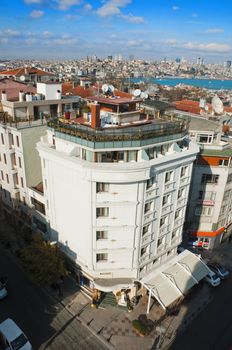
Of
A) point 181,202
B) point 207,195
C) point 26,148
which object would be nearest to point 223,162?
point 207,195

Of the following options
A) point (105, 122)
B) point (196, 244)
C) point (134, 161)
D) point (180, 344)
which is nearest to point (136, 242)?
point (134, 161)

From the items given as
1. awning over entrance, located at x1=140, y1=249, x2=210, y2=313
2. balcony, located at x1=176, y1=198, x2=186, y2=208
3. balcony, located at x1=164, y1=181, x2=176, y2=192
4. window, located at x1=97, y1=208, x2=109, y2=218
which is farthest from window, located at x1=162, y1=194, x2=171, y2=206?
awning over entrance, located at x1=140, y1=249, x2=210, y2=313

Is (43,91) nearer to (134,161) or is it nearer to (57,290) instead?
(134,161)

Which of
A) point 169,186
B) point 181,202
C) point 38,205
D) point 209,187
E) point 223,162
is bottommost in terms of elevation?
point 38,205

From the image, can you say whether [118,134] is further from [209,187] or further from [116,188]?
[209,187]

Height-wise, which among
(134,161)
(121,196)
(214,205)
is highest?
(134,161)

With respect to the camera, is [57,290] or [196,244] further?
[196,244]

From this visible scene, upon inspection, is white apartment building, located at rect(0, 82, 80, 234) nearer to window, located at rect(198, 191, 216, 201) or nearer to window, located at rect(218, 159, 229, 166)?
window, located at rect(218, 159, 229, 166)

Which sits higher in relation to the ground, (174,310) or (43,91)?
(43,91)
